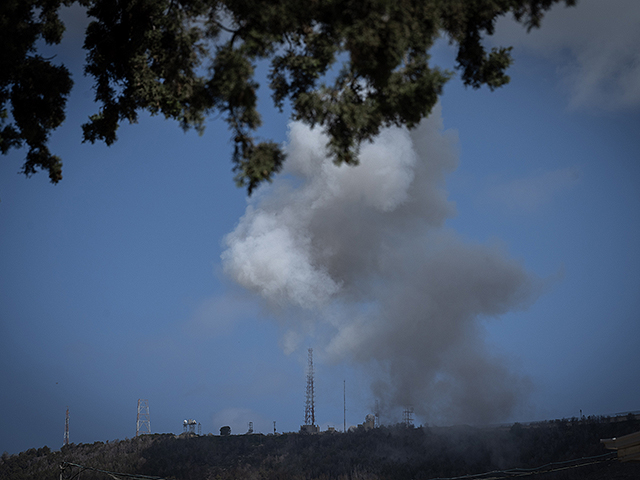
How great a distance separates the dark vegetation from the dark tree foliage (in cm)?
2642

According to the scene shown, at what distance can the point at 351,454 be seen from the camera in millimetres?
45031

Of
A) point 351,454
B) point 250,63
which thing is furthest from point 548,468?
point 250,63

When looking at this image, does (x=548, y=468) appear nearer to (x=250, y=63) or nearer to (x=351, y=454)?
(x=351, y=454)

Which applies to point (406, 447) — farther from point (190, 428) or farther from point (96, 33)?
point (96, 33)

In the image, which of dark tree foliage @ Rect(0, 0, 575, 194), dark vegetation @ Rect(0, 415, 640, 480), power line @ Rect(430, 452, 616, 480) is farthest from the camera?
dark vegetation @ Rect(0, 415, 640, 480)

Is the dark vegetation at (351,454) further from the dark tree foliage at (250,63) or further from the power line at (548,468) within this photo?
the dark tree foliage at (250,63)

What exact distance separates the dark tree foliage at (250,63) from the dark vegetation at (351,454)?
1040 inches

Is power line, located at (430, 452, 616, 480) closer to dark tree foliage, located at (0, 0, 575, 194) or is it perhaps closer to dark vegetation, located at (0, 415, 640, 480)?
dark vegetation, located at (0, 415, 640, 480)

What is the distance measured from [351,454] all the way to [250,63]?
41489 mm

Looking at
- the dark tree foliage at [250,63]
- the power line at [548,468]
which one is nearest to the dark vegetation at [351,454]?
the power line at [548,468]

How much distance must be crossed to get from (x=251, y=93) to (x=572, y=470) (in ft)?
100

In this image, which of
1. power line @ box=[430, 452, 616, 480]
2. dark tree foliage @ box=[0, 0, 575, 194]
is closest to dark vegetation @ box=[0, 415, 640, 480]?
power line @ box=[430, 452, 616, 480]

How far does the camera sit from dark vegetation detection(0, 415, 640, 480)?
3659 cm

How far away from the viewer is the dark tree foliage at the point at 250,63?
873 cm
